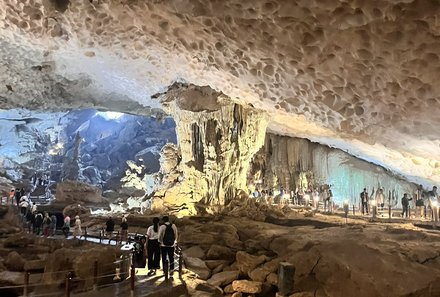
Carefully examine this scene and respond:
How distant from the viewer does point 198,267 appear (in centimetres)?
1001

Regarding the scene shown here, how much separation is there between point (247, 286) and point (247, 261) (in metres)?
0.90

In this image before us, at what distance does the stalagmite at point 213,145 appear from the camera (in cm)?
1547

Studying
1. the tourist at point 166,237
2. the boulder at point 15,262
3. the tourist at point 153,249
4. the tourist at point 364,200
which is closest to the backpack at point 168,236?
the tourist at point 166,237

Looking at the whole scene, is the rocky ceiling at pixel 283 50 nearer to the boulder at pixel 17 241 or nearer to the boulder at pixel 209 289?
the boulder at pixel 209 289

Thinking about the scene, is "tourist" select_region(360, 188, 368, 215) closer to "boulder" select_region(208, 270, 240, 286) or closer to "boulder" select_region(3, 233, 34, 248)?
"boulder" select_region(208, 270, 240, 286)

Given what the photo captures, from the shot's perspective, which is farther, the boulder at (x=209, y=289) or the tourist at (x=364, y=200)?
the tourist at (x=364, y=200)

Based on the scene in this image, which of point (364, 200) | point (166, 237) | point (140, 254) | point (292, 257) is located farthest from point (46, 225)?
point (364, 200)

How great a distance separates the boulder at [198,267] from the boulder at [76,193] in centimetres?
1302

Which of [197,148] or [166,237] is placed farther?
[197,148]

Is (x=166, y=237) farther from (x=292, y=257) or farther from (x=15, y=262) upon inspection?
(x=15, y=262)

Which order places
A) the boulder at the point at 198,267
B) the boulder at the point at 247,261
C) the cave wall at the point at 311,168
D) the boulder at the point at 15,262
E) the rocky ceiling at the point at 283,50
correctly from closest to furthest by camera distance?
the rocky ceiling at the point at 283,50, the boulder at the point at 198,267, the boulder at the point at 247,261, the boulder at the point at 15,262, the cave wall at the point at 311,168

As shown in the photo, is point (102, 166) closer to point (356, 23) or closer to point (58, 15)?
point (58, 15)

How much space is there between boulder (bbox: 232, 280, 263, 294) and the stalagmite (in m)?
5.82

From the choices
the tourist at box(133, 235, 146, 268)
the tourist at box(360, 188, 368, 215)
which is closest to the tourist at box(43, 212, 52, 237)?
the tourist at box(133, 235, 146, 268)
